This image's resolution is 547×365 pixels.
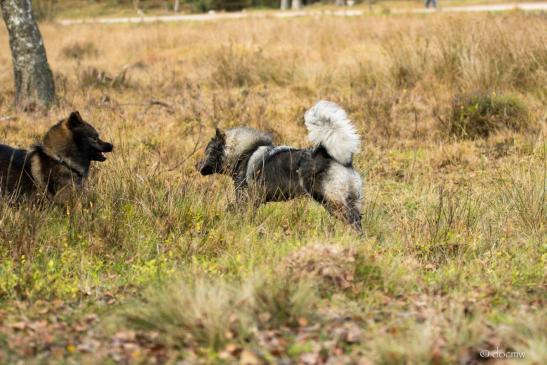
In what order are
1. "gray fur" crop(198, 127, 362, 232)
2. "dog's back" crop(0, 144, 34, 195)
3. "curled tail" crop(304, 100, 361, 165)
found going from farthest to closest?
1. "dog's back" crop(0, 144, 34, 195)
2. "gray fur" crop(198, 127, 362, 232)
3. "curled tail" crop(304, 100, 361, 165)

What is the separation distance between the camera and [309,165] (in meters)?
6.61

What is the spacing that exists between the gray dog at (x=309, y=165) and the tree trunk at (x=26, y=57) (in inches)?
215

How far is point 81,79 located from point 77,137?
24.2 feet

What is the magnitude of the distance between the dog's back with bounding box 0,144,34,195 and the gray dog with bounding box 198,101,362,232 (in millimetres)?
1973

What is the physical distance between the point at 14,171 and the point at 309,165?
2.78 m

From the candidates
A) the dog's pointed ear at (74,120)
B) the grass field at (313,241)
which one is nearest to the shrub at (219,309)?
the grass field at (313,241)

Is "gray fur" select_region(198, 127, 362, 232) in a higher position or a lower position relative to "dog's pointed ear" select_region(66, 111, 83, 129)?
lower

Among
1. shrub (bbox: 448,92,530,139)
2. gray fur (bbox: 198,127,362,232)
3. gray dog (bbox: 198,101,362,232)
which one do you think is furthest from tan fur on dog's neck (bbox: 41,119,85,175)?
shrub (bbox: 448,92,530,139)

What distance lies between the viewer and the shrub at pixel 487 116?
34.3 ft

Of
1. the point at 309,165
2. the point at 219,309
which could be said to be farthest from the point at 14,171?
the point at 219,309

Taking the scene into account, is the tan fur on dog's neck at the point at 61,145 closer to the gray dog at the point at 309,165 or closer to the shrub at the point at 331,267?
the gray dog at the point at 309,165

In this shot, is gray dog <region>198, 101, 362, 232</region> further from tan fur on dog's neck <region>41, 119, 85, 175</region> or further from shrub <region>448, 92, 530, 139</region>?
shrub <region>448, 92, 530, 139</region>

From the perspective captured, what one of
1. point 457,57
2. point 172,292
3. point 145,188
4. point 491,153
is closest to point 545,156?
point 491,153

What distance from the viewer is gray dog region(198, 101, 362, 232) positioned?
6.30m
